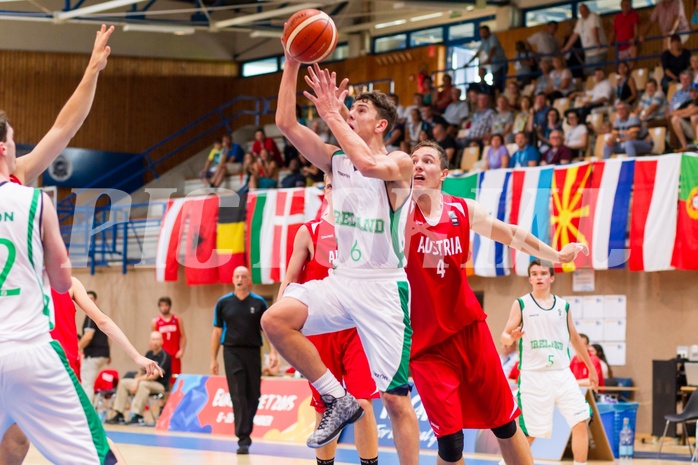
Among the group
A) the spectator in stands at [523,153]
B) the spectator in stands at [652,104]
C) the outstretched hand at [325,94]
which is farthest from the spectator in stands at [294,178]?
the outstretched hand at [325,94]

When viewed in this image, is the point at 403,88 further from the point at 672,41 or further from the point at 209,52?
the point at 672,41

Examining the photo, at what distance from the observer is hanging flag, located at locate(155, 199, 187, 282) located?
20.6 m

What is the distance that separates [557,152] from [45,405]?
13375mm

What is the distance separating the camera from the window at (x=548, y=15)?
22000mm

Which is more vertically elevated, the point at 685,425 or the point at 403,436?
the point at 403,436

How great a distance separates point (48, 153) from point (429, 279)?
111 inches

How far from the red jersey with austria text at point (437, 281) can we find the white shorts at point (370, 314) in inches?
27.2

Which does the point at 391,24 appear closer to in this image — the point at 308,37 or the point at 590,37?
the point at 590,37

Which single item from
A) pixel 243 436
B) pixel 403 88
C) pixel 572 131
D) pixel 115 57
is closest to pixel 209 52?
pixel 115 57

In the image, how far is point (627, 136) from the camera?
16766mm

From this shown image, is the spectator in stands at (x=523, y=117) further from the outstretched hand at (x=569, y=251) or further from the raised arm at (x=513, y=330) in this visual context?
the outstretched hand at (x=569, y=251)

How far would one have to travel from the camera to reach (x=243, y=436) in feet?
43.3

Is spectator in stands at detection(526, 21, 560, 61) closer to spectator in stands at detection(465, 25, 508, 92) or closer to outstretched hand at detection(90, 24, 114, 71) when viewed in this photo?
spectator in stands at detection(465, 25, 508, 92)

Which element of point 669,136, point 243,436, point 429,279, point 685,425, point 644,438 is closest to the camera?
point 429,279
